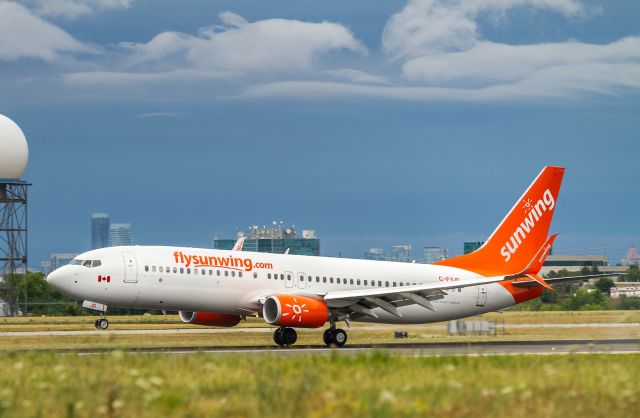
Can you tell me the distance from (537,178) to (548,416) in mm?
36683

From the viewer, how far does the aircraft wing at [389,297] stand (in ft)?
129

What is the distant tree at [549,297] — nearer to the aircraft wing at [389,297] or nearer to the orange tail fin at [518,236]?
the orange tail fin at [518,236]

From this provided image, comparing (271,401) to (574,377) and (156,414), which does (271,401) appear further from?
(574,377)

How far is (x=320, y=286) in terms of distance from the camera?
42.2 meters

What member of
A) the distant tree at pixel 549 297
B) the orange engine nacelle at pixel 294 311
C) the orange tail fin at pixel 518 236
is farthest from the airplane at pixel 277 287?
the distant tree at pixel 549 297

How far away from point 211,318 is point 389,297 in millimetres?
7389

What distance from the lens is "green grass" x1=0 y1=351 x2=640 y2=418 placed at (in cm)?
1194

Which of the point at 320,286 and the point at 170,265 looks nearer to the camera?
the point at 170,265

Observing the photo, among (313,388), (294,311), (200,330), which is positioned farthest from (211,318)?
(313,388)

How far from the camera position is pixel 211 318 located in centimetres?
4194

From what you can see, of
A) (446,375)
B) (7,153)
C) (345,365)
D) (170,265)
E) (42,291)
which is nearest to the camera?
(446,375)

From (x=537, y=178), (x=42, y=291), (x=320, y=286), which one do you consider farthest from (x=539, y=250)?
(x=42, y=291)

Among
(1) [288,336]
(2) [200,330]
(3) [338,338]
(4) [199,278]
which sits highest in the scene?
(4) [199,278]

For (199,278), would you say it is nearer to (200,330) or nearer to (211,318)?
(211,318)
